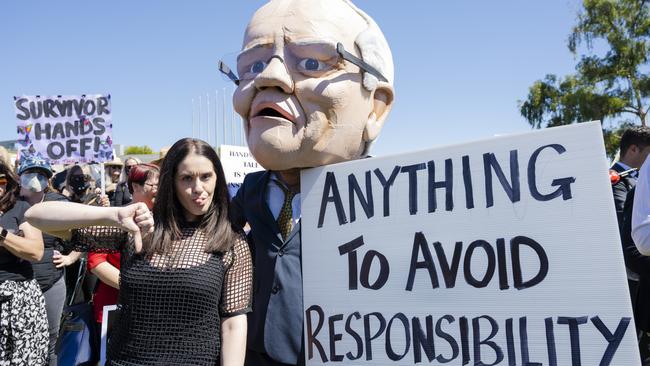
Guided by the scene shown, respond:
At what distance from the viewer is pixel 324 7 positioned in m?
2.35

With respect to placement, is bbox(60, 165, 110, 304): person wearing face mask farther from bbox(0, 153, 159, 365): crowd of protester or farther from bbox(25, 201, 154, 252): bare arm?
bbox(25, 201, 154, 252): bare arm

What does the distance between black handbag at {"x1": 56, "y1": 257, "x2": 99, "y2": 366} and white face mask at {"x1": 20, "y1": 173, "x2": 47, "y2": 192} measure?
1.33 metres

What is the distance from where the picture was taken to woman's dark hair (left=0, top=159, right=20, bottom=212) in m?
3.48

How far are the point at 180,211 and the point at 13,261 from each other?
183 centimetres

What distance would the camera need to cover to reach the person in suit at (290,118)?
2.17 meters

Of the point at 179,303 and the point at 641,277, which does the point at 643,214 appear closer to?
the point at 641,277

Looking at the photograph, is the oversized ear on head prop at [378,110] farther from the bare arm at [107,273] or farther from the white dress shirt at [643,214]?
the bare arm at [107,273]

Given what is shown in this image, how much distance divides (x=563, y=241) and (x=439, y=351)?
1.76 feet

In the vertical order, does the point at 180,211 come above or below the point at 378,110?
below

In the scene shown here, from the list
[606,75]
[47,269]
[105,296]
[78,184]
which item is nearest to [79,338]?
[105,296]

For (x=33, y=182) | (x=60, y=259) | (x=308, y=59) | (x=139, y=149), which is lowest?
(x=60, y=259)

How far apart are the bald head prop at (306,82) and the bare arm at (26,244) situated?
1817 millimetres

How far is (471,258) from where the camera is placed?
1.78 m

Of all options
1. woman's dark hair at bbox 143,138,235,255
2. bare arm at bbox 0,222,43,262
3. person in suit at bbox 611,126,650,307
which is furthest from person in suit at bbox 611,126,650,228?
bare arm at bbox 0,222,43,262
